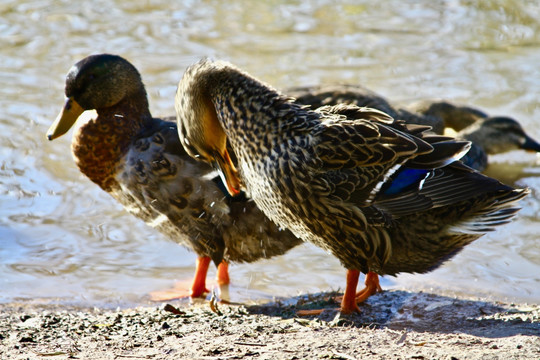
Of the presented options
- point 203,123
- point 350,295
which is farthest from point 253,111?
point 350,295

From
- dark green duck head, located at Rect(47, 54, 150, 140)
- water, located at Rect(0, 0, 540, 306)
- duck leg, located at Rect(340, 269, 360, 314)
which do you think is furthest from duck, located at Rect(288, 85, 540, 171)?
duck leg, located at Rect(340, 269, 360, 314)

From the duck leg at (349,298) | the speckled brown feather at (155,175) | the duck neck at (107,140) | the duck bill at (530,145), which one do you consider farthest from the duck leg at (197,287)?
the duck bill at (530,145)

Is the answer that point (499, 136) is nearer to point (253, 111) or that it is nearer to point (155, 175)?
point (155, 175)

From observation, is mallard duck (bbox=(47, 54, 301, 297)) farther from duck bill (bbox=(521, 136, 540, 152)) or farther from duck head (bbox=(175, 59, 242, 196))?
duck bill (bbox=(521, 136, 540, 152))

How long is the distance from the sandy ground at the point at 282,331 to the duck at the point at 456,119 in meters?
2.94

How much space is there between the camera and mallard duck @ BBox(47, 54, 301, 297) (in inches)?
208

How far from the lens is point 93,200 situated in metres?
7.10

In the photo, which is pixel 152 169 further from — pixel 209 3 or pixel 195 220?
pixel 209 3

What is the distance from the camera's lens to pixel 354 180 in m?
4.32

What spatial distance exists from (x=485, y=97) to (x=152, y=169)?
5981 mm

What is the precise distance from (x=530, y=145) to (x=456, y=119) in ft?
3.33

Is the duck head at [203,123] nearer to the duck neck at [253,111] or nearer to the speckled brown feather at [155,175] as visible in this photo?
the duck neck at [253,111]

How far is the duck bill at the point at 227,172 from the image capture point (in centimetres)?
474

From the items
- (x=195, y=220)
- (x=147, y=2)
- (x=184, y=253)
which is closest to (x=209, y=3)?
(x=147, y=2)
